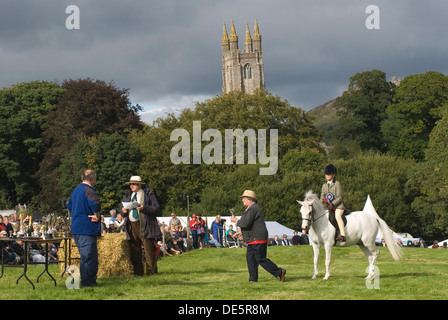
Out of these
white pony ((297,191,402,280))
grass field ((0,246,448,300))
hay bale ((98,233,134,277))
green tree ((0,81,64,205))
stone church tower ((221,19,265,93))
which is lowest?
grass field ((0,246,448,300))

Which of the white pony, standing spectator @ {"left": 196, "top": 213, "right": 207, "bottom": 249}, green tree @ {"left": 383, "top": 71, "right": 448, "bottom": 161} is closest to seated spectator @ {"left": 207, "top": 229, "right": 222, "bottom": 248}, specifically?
standing spectator @ {"left": 196, "top": 213, "right": 207, "bottom": 249}

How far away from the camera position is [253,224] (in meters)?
17.0

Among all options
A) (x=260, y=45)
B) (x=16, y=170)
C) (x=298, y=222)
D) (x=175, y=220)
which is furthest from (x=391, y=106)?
(x=260, y=45)

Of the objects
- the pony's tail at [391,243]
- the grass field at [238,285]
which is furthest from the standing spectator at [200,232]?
the pony's tail at [391,243]

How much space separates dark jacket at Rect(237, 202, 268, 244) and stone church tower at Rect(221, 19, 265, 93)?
473ft

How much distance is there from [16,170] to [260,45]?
10008cm

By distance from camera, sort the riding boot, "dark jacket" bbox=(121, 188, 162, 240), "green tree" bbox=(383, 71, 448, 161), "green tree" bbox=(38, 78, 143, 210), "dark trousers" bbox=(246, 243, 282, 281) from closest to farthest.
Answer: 1. "dark trousers" bbox=(246, 243, 282, 281)
2. the riding boot
3. "dark jacket" bbox=(121, 188, 162, 240)
4. "green tree" bbox=(38, 78, 143, 210)
5. "green tree" bbox=(383, 71, 448, 161)

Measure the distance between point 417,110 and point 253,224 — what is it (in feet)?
221

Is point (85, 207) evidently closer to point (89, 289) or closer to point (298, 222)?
point (89, 289)

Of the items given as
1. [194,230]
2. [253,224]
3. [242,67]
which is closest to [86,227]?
[253,224]

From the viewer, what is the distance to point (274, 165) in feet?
252

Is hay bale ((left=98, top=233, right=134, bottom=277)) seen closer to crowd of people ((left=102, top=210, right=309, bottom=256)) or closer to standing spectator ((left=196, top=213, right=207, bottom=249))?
crowd of people ((left=102, top=210, right=309, bottom=256))

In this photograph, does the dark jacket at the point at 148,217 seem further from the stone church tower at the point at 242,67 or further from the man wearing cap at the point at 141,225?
the stone church tower at the point at 242,67

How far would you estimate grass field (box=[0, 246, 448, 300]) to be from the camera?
1385 centimetres
